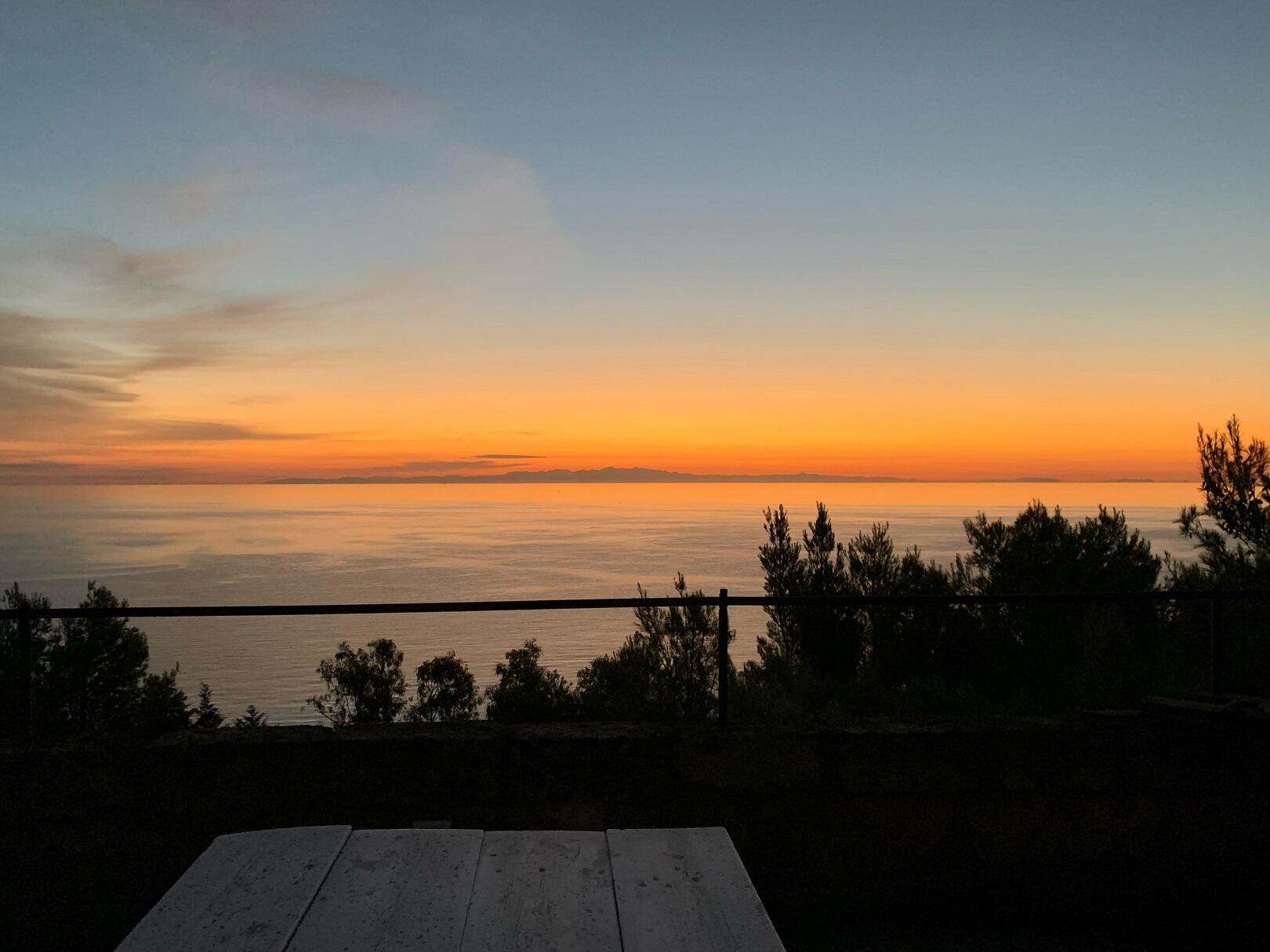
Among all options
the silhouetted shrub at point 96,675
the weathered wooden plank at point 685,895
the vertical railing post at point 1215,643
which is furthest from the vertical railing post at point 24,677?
the silhouetted shrub at point 96,675

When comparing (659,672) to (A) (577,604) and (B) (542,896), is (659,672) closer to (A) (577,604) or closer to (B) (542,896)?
(A) (577,604)

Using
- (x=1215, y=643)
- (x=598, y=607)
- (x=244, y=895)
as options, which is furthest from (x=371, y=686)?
(x=244, y=895)

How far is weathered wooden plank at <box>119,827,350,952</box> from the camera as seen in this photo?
4.77ft

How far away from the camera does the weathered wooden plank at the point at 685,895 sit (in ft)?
4.84

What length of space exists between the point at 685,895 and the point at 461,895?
0.39m

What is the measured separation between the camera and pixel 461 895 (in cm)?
163

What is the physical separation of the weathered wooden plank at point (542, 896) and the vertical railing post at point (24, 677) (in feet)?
9.04

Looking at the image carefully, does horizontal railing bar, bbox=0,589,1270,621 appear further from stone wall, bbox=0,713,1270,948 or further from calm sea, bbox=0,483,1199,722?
calm sea, bbox=0,483,1199,722

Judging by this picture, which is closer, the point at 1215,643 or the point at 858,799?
the point at 858,799

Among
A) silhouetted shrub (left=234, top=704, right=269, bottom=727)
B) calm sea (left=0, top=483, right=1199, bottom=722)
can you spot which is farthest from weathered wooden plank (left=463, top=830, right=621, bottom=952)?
calm sea (left=0, top=483, right=1199, bottom=722)

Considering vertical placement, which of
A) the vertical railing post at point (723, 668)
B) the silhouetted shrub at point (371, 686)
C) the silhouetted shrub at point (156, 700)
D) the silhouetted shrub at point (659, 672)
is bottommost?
the silhouetted shrub at point (371, 686)

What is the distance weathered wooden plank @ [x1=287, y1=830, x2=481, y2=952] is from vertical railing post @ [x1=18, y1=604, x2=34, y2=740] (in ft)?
8.36

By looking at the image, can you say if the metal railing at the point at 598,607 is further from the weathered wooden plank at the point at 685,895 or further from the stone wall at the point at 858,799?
the weathered wooden plank at the point at 685,895

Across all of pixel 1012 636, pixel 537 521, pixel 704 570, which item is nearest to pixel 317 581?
pixel 704 570
